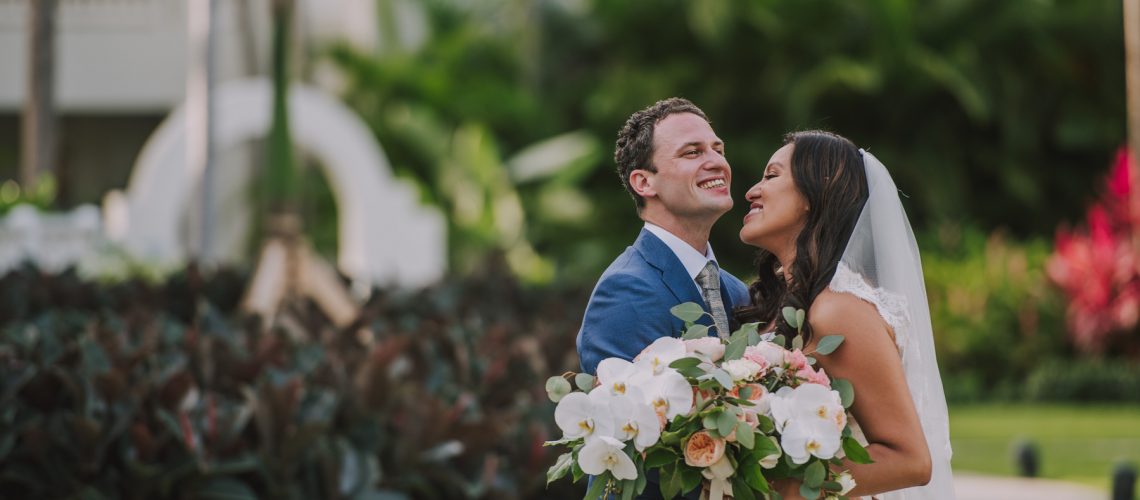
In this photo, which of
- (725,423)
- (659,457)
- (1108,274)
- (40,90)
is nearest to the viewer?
(725,423)

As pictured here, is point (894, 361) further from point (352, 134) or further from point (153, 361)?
point (352, 134)

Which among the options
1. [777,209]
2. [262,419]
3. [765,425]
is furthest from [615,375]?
[262,419]

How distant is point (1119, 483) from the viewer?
7535 mm

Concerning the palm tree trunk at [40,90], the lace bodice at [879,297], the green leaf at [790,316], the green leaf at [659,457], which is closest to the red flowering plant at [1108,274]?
the palm tree trunk at [40,90]

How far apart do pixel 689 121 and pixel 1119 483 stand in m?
5.02

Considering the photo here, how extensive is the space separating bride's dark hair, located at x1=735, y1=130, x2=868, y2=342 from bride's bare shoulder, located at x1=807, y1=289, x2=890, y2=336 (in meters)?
0.04

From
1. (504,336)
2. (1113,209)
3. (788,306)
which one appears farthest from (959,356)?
(788,306)

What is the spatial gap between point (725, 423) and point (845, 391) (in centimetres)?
31

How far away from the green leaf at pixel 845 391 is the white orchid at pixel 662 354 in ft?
1.10

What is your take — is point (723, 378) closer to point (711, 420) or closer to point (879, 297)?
point (711, 420)

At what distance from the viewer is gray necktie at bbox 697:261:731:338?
3.45m

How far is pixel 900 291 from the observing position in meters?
3.36

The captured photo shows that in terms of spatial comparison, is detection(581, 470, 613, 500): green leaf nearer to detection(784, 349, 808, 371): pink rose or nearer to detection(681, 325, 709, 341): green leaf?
detection(681, 325, 709, 341): green leaf

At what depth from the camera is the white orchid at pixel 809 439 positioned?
296 cm
